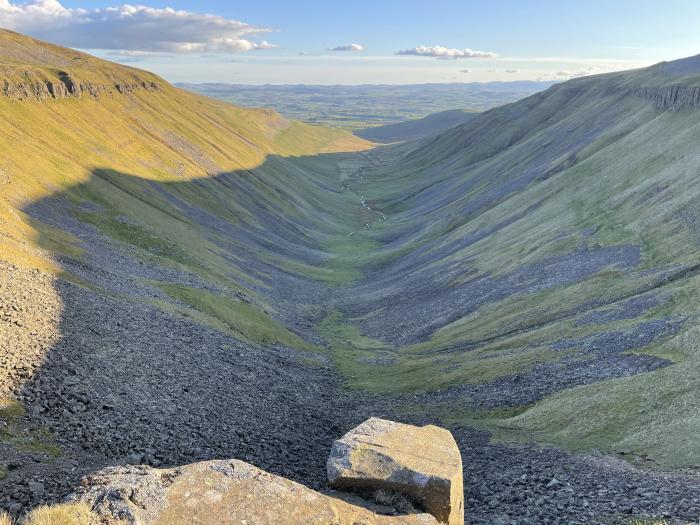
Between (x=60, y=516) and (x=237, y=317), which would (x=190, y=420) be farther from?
(x=237, y=317)

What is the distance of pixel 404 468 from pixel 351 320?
6549 cm

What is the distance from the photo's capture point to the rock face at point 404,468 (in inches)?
853

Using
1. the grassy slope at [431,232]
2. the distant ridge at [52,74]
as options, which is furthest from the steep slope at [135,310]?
the distant ridge at [52,74]

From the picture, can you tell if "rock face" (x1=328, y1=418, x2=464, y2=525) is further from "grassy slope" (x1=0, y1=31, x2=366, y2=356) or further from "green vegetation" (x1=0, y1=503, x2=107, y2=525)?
"grassy slope" (x1=0, y1=31, x2=366, y2=356)

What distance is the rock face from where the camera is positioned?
2166cm

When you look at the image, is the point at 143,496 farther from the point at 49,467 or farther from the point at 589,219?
the point at 589,219

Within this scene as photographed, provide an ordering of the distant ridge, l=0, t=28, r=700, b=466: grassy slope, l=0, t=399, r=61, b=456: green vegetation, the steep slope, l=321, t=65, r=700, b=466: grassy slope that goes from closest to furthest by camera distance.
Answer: l=0, t=399, r=61, b=456: green vegetation → the steep slope → l=321, t=65, r=700, b=466: grassy slope → l=0, t=28, r=700, b=466: grassy slope → the distant ridge

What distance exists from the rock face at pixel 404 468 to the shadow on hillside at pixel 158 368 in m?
9.33

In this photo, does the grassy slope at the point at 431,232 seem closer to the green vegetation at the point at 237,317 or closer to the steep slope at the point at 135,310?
the green vegetation at the point at 237,317

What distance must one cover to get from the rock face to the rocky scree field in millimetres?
4980

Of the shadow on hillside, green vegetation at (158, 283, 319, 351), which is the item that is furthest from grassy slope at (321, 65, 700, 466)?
the shadow on hillside

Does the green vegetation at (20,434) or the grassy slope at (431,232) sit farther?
the grassy slope at (431,232)

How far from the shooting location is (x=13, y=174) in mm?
84125

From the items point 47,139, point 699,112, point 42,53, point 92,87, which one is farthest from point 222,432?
point 42,53
